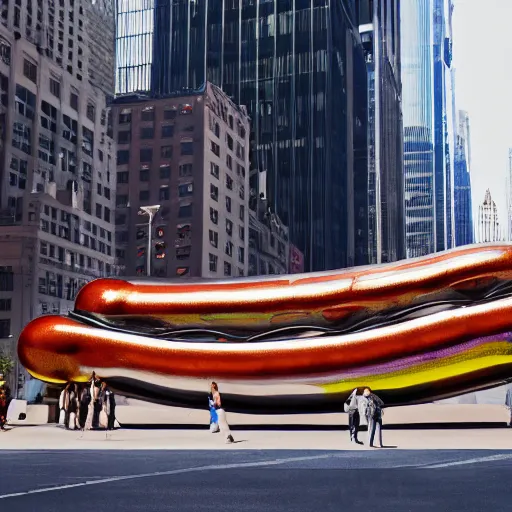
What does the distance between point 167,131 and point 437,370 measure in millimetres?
72137

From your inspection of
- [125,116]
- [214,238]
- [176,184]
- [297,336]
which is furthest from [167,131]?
[297,336]

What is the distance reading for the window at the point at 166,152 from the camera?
300ft

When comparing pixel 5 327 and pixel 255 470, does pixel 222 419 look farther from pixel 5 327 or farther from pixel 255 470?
pixel 5 327

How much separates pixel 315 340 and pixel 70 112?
223 ft

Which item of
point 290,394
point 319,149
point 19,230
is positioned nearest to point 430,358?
point 290,394

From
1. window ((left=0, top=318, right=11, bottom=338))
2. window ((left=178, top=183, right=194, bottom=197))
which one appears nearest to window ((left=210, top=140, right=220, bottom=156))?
window ((left=178, top=183, right=194, bottom=197))

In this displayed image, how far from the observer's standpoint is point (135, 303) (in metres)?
23.3

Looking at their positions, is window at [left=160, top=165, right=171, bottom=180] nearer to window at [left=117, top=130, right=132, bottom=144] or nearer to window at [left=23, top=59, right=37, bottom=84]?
window at [left=117, top=130, right=132, bottom=144]

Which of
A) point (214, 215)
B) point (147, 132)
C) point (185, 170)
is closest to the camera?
point (185, 170)

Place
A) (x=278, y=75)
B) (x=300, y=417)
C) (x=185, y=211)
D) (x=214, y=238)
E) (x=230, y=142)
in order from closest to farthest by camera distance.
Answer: (x=300, y=417) < (x=185, y=211) < (x=214, y=238) < (x=230, y=142) < (x=278, y=75)

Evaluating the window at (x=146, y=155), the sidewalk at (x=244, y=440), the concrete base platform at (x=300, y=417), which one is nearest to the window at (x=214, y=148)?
the window at (x=146, y=155)

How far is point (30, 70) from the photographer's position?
7900 cm

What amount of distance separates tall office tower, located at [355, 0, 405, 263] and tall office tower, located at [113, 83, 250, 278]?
65.8 m

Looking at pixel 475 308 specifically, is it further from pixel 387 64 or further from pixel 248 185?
pixel 387 64
